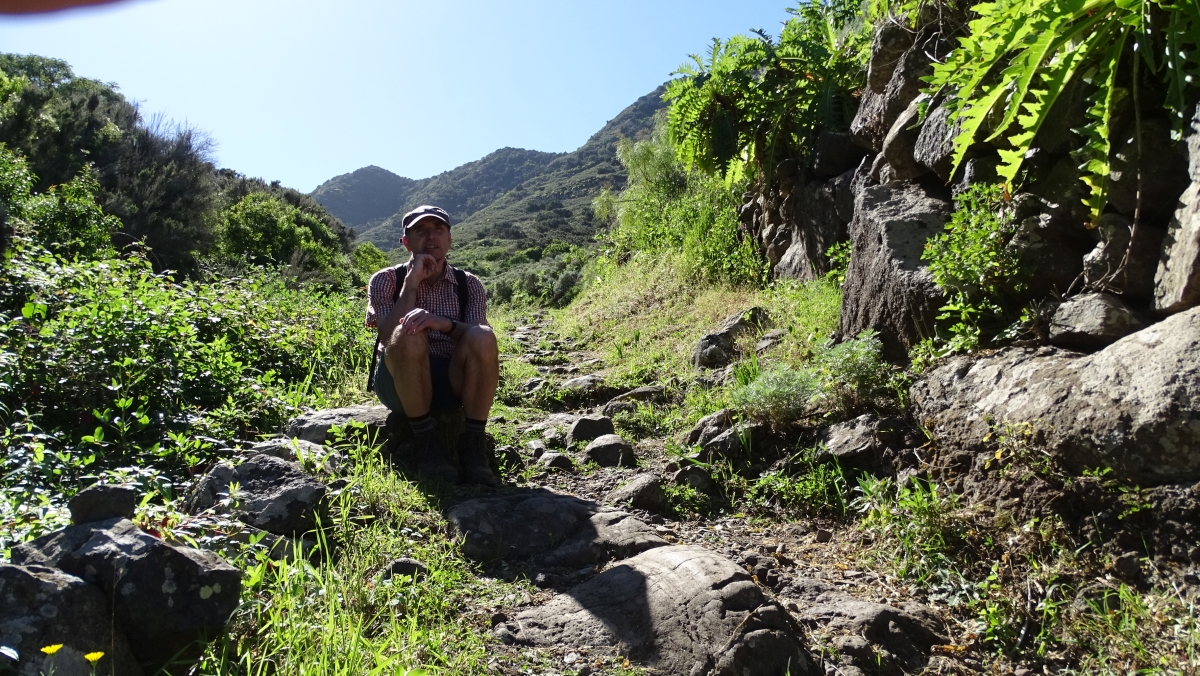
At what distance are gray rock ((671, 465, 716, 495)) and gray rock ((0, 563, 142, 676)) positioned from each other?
2.29 metres

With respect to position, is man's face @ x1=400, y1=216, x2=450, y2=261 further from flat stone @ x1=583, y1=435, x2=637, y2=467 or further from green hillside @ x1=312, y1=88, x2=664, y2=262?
green hillside @ x1=312, y1=88, x2=664, y2=262

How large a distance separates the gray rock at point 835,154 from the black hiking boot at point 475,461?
3.59 meters

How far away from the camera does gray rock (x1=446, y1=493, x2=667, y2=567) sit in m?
2.80

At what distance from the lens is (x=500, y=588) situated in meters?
2.57

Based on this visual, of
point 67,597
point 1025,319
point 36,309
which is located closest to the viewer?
point 67,597

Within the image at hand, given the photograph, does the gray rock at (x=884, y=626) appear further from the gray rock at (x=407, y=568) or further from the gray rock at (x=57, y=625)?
the gray rock at (x=57, y=625)

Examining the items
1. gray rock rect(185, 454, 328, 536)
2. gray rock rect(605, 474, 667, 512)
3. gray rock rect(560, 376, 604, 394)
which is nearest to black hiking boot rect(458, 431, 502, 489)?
gray rock rect(605, 474, 667, 512)

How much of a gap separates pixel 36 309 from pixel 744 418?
347 cm

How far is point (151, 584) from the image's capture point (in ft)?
5.91

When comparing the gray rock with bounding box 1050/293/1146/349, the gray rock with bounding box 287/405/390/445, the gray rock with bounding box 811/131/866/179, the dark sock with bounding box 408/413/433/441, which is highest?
the gray rock with bounding box 811/131/866/179

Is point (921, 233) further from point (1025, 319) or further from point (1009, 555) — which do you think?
Answer: point (1009, 555)

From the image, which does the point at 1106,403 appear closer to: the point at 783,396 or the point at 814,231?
the point at 783,396

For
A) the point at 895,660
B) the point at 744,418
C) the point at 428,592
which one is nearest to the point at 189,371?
the point at 428,592

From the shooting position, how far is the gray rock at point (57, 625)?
1.56 m
